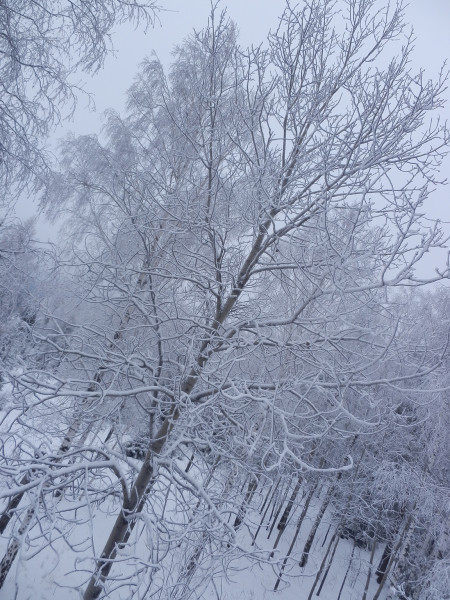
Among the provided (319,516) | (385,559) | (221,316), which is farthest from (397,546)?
(221,316)

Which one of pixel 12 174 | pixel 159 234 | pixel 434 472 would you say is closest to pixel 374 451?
pixel 434 472

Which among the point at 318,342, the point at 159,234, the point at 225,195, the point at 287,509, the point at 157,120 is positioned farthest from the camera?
the point at 287,509

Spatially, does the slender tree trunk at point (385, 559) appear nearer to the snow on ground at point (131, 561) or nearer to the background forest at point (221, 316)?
the snow on ground at point (131, 561)

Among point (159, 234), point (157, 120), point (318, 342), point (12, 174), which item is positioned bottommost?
point (318, 342)

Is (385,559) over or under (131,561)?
over

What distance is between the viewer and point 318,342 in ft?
11.0

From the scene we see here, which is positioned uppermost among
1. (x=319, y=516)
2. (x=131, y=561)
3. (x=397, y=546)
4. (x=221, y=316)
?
(x=221, y=316)

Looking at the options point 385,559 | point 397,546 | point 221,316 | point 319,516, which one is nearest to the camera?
point 221,316

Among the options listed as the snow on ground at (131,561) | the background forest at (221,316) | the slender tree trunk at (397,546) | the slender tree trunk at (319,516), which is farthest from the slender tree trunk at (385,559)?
the background forest at (221,316)

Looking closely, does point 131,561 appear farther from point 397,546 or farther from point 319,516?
point 397,546

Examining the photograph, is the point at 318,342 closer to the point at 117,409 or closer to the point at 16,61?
the point at 117,409

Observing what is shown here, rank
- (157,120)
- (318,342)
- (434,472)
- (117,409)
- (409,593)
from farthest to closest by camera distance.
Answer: (409,593), (434,472), (157,120), (117,409), (318,342)

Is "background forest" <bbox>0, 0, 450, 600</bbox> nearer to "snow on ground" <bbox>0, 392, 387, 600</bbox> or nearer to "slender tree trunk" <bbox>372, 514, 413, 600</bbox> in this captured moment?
"snow on ground" <bbox>0, 392, 387, 600</bbox>

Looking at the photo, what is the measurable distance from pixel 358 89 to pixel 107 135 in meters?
4.88
